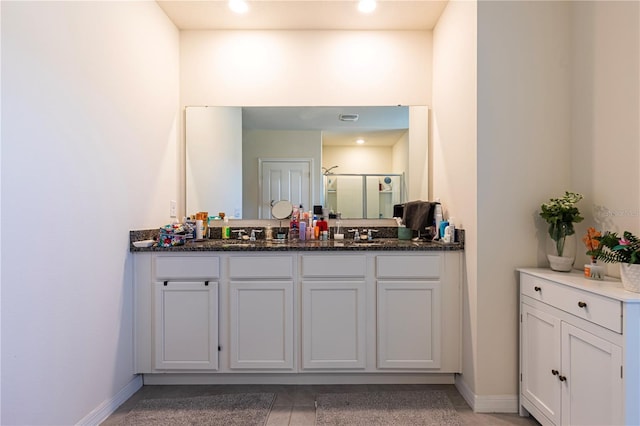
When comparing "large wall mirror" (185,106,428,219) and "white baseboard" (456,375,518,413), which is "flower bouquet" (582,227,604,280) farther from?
"large wall mirror" (185,106,428,219)

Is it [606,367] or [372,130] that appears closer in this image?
[606,367]

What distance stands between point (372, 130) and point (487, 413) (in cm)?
205

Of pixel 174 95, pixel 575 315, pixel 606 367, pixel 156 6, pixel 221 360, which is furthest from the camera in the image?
pixel 174 95

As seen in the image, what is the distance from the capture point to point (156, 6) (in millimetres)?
2217

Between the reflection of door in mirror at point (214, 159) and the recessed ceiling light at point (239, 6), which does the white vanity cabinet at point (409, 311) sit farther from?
the recessed ceiling light at point (239, 6)

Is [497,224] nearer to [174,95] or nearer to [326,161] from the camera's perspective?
[326,161]

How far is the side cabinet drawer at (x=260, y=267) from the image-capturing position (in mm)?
1980

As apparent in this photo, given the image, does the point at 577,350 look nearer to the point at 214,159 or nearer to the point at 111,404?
the point at 111,404

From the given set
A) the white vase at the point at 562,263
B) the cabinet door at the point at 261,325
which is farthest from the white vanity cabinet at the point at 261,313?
the white vase at the point at 562,263

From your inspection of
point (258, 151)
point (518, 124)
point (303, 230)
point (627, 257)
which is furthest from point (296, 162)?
point (627, 257)

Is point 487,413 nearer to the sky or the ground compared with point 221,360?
nearer to the ground

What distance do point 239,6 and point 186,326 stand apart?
2.23 m

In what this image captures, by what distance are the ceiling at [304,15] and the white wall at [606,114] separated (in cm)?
97

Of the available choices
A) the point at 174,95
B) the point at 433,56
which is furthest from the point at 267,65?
the point at 433,56
